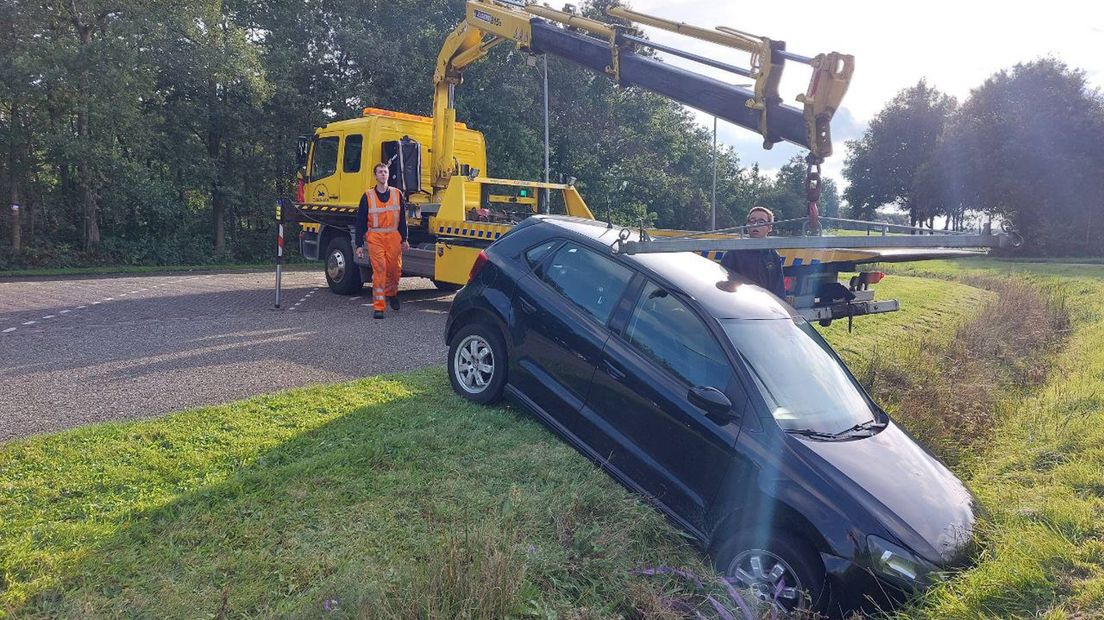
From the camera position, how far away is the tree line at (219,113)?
1761 centimetres

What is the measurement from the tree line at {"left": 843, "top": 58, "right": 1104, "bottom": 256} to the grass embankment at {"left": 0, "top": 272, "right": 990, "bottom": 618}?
119 feet

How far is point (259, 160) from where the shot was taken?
2361 centimetres

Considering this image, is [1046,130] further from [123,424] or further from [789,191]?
[123,424]

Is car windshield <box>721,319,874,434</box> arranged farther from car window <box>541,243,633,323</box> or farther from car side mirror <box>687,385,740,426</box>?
car window <box>541,243,633,323</box>

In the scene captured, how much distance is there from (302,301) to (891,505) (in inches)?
375

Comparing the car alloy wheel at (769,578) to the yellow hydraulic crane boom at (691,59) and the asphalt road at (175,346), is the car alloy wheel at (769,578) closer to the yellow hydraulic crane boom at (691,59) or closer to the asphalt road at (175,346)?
the asphalt road at (175,346)

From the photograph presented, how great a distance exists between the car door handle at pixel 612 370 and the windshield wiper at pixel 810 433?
1028mm

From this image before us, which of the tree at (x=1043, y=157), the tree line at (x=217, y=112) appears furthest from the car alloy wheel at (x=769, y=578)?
the tree at (x=1043, y=157)

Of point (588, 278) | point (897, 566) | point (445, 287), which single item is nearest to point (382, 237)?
point (445, 287)

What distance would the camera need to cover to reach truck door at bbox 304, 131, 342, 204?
12305mm

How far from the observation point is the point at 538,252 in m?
5.16

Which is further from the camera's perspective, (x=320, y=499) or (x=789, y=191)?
(x=789, y=191)

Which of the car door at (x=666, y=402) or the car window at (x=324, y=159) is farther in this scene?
the car window at (x=324, y=159)

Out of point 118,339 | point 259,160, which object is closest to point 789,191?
point 259,160
